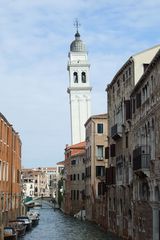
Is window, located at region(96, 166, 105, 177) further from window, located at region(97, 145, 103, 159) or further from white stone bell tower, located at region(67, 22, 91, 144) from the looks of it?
white stone bell tower, located at region(67, 22, 91, 144)

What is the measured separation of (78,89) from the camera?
9550 centimetres

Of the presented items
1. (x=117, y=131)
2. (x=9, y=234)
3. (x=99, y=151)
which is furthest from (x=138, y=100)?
(x=99, y=151)

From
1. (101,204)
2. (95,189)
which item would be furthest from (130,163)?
(95,189)

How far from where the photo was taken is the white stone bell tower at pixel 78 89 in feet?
299

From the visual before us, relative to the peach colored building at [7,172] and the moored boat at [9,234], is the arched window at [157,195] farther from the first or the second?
the peach colored building at [7,172]

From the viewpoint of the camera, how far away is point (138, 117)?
30.3 m

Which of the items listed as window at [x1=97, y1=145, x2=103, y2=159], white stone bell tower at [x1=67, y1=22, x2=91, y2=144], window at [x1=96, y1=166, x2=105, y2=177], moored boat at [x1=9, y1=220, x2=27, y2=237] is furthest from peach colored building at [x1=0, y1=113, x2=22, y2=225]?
white stone bell tower at [x1=67, y1=22, x2=91, y2=144]

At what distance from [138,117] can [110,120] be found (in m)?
11.8

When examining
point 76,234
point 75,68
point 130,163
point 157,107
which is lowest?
point 76,234

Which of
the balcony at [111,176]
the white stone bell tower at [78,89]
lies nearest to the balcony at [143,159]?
the balcony at [111,176]

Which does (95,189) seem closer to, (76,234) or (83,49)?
(76,234)

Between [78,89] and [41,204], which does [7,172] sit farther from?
[41,204]

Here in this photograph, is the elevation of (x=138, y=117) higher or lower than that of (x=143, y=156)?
higher

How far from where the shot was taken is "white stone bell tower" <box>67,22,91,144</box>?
9119cm
